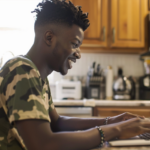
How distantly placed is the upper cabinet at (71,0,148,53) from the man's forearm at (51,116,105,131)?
1.47 meters

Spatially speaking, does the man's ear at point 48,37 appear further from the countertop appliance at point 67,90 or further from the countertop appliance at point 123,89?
the countertop appliance at point 123,89

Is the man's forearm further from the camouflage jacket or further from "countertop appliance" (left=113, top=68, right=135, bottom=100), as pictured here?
"countertop appliance" (left=113, top=68, right=135, bottom=100)

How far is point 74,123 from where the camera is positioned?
40.7 inches

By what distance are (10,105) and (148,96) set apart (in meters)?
2.06

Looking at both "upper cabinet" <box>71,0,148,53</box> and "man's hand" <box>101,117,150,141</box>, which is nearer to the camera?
"man's hand" <box>101,117,150,141</box>

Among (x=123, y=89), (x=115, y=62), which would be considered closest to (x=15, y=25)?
(x=115, y=62)

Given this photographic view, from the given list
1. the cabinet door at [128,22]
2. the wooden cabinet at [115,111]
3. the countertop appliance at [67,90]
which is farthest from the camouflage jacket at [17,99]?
the cabinet door at [128,22]

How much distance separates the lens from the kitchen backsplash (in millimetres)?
2742

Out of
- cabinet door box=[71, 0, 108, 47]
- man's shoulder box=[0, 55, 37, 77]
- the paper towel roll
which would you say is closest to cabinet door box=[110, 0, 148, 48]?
cabinet door box=[71, 0, 108, 47]

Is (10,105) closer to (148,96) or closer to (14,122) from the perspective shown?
(14,122)

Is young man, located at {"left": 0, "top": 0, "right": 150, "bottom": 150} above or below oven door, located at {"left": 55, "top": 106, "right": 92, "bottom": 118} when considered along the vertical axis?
above

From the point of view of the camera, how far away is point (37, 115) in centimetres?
59

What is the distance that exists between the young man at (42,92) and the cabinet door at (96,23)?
60.9 inches

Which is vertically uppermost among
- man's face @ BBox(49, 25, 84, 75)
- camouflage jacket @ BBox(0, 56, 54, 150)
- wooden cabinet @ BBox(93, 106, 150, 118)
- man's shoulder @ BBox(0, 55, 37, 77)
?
man's face @ BBox(49, 25, 84, 75)
